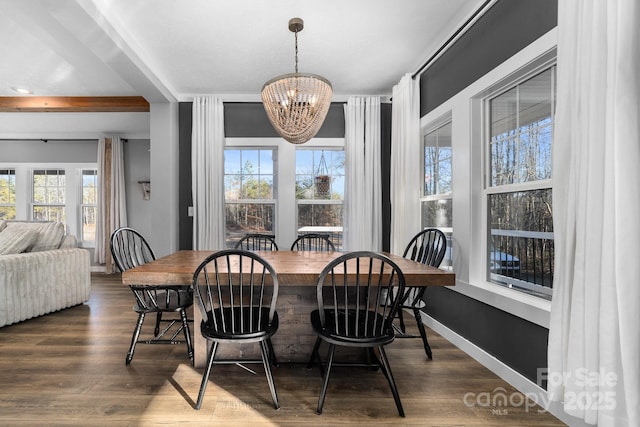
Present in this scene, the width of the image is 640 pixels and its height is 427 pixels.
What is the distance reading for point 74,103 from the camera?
4.21m

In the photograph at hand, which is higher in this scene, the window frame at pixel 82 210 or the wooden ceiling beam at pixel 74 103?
the wooden ceiling beam at pixel 74 103

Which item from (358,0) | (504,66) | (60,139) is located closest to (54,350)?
(358,0)

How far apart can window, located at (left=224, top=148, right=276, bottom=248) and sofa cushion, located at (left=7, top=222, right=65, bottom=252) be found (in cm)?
193

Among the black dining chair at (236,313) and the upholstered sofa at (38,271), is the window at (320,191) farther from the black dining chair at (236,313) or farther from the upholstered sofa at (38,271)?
the upholstered sofa at (38,271)

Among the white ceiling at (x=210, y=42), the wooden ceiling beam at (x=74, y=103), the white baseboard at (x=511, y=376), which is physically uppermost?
the white ceiling at (x=210, y=42)

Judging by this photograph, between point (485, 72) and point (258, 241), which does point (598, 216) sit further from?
point (258, 241)

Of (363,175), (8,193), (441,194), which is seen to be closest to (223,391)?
(441,194)

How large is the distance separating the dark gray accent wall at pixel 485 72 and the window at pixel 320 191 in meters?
1.51

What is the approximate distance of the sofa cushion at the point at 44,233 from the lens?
353cm

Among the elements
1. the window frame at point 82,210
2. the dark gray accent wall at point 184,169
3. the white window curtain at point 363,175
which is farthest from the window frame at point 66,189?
the white window curtain at point 363,175

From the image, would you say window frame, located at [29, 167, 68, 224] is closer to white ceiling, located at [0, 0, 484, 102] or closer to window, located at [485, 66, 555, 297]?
white ceiling, located at [0, 0, 484, 102]

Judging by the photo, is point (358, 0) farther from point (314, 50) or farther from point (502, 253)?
point (502, 253)

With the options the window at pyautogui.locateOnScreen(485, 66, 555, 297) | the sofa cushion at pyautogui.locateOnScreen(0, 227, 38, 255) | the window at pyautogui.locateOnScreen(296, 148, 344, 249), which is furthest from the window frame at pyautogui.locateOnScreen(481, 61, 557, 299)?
the sofa cushion at pyautogui.locateOnScreen(0, 227, 38, 255)

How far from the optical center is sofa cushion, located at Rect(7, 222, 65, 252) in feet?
11.6
